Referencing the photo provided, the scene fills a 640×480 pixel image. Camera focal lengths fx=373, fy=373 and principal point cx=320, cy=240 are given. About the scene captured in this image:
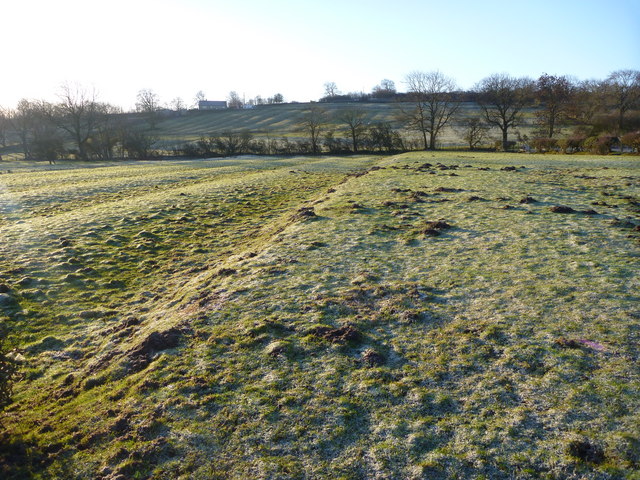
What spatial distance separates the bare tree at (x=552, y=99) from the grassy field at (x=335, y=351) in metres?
66.1

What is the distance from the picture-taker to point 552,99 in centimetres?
7225

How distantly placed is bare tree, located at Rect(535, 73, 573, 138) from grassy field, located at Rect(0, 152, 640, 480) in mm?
66110

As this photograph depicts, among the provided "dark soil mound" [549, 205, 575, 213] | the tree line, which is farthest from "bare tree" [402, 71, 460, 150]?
"dark soil mound" [549, 205, 575, 213]

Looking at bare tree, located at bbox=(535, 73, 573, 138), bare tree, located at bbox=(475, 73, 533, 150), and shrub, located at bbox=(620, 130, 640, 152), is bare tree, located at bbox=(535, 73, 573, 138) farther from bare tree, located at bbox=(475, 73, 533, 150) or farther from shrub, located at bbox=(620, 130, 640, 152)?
shrub, located at bbox=(620, 130, 640, 152)

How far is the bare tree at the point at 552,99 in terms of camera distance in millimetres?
71375

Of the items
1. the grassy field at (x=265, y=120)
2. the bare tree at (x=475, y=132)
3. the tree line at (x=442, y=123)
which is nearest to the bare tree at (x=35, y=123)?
the tree line at (x=442, y=123)

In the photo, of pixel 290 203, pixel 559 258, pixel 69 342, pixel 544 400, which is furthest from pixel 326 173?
pixel 544 400

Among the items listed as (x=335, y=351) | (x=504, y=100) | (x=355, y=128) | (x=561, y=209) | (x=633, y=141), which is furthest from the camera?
(x=355, y=128)

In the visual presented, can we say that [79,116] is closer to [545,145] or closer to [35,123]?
[35,123]

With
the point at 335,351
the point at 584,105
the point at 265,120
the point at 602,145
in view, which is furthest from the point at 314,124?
the point at 335,351

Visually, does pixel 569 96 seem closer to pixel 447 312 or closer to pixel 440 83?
pixel 440 83

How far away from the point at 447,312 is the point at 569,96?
87.3 metres

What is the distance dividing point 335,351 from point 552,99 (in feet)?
275

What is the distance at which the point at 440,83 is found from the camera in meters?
78.8
